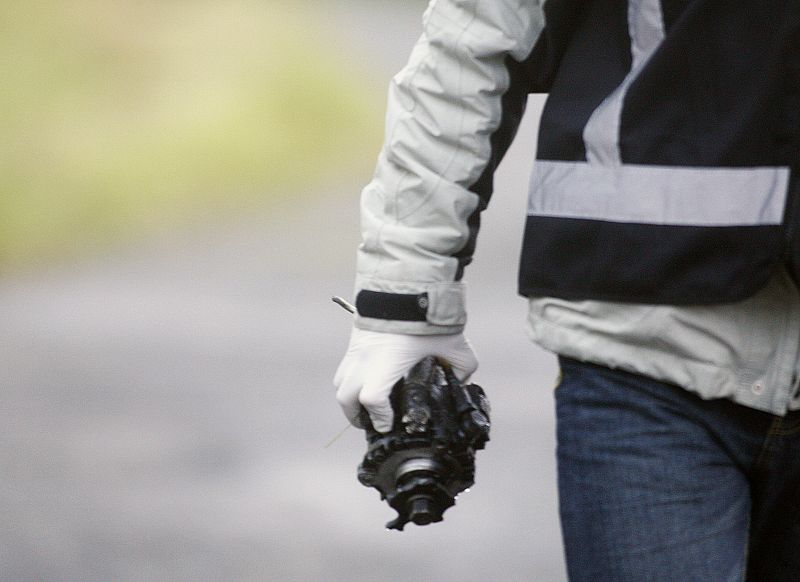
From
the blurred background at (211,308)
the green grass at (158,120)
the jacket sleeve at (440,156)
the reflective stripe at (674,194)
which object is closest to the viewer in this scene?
the reflective stripe at (674,194)

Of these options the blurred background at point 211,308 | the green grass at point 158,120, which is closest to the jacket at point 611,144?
the blurred background at point 211,308

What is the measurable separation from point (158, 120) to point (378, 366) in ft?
25.1

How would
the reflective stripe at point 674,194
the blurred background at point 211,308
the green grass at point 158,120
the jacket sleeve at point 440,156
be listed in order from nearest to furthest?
the reflective stripe at point 674,194
the jacket sleeve at point 440,156
the blurred background at point 211,308
the green grass at point 158,120

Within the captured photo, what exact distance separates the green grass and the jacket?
6.76m

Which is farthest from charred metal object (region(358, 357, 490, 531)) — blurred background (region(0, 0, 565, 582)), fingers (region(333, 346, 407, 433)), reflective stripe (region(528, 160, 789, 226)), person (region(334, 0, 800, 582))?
blurred background (region(0, 0, 565, 582))

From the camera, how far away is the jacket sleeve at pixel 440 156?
6.06ft

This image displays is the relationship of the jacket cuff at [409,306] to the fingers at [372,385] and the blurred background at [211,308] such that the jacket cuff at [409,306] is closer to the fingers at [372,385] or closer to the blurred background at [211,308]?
the fingers at [372,385]

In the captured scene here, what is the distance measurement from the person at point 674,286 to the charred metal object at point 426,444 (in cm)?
18

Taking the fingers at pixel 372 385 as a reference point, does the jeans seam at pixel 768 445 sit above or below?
below

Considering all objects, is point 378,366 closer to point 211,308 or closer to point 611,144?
point 611,144

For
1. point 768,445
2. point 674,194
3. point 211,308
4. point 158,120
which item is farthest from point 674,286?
point 158,120

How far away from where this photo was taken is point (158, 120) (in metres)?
9.35

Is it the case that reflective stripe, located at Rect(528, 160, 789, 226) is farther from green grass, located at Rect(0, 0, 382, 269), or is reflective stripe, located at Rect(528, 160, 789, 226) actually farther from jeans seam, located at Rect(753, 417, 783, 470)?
green grass, located at Rect(0, 0, 382, 269)

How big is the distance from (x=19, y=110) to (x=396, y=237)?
8096 mm
